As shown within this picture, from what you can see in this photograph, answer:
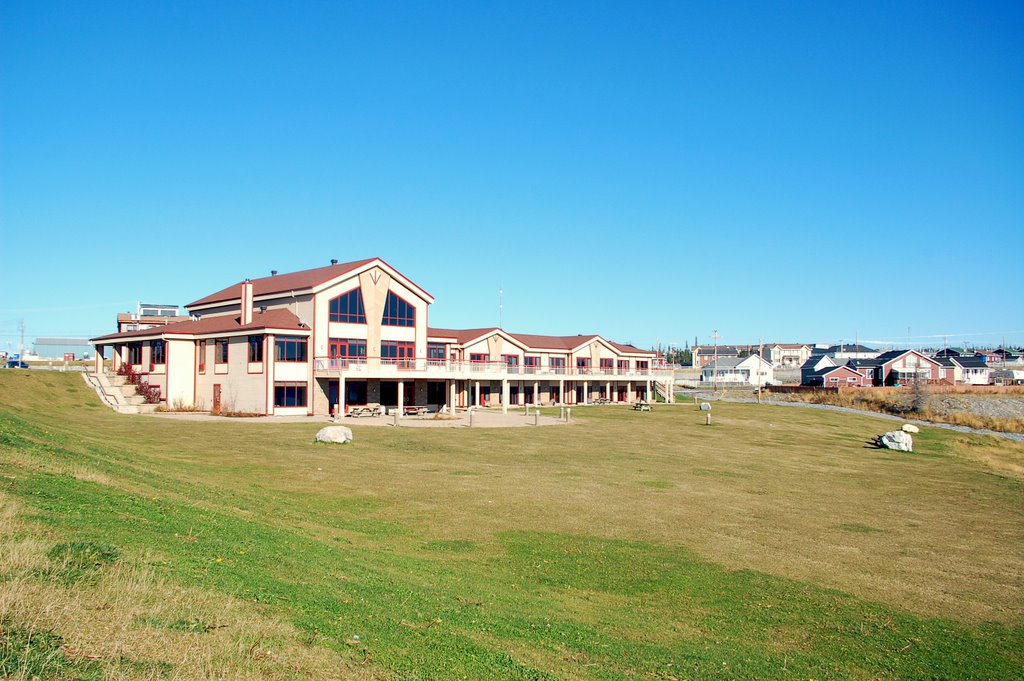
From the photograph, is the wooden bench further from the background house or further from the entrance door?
the background house

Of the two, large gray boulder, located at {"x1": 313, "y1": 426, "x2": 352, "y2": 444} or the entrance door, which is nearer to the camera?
large gray boulder, located at {"x1": 313, "y1": 426, "x2": 352, "y2": 444}

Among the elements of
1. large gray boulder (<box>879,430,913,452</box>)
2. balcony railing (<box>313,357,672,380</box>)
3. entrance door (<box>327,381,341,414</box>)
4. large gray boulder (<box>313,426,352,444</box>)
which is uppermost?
balcony railing (<box>313,357,672,380</box>)

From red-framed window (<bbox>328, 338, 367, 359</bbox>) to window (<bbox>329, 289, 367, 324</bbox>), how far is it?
1.33 m

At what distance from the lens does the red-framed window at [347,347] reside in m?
49.1

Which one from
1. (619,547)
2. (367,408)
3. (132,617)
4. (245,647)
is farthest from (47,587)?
(367,408)

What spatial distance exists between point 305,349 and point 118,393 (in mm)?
12181

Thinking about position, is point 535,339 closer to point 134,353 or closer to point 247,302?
point 247,302

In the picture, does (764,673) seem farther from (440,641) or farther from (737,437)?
(737,437)

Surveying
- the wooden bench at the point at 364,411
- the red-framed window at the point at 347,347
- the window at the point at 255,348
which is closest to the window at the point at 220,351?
the window at the point at 255,348

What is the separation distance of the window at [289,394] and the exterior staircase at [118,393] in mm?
7665

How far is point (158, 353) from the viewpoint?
4909 centimetres

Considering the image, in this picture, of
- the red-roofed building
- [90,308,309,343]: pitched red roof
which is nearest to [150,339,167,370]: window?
the red-roofed building

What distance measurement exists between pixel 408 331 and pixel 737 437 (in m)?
24.5

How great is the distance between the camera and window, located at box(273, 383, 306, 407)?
46125mm
